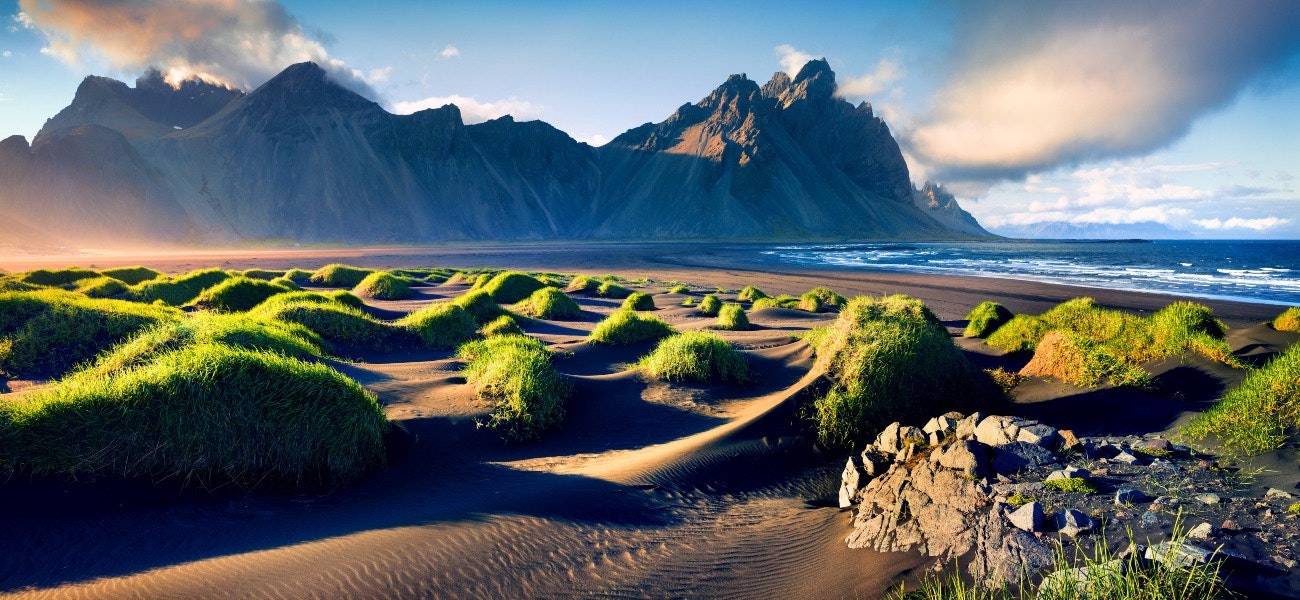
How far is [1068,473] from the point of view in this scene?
506cm

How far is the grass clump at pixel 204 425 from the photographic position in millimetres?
5109

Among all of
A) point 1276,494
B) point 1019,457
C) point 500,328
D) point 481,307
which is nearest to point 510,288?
point 481,307

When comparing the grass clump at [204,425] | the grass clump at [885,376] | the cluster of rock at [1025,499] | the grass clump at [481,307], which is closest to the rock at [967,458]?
the cluster of rock at [1025,499]

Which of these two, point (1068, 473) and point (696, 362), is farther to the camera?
point (696, 362)

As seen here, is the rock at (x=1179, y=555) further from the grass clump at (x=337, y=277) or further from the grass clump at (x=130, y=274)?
the grass clump at (x=130, y=274)

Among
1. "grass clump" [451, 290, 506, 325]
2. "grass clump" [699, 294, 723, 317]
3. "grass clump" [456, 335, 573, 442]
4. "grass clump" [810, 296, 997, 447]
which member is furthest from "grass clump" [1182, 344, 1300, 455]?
"grass clump" [699, 294, 723, 317]

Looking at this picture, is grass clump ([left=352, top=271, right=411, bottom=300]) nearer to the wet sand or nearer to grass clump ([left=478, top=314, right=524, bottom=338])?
grass clump ([left=478, top=314, right=524, bottom=338])

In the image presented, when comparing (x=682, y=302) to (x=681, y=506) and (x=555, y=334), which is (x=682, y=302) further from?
(x=681, y=506)

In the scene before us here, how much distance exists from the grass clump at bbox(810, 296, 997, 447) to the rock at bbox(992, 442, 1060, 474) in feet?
8.24

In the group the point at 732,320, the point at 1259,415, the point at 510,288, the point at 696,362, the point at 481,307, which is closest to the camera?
the point at 1259,415

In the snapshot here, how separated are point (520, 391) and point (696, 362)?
3.68m

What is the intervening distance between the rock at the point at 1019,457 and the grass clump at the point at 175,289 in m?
22.3

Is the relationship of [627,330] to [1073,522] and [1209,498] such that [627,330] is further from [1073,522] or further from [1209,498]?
[1209,498]

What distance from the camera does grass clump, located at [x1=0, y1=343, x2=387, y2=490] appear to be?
5.11m
